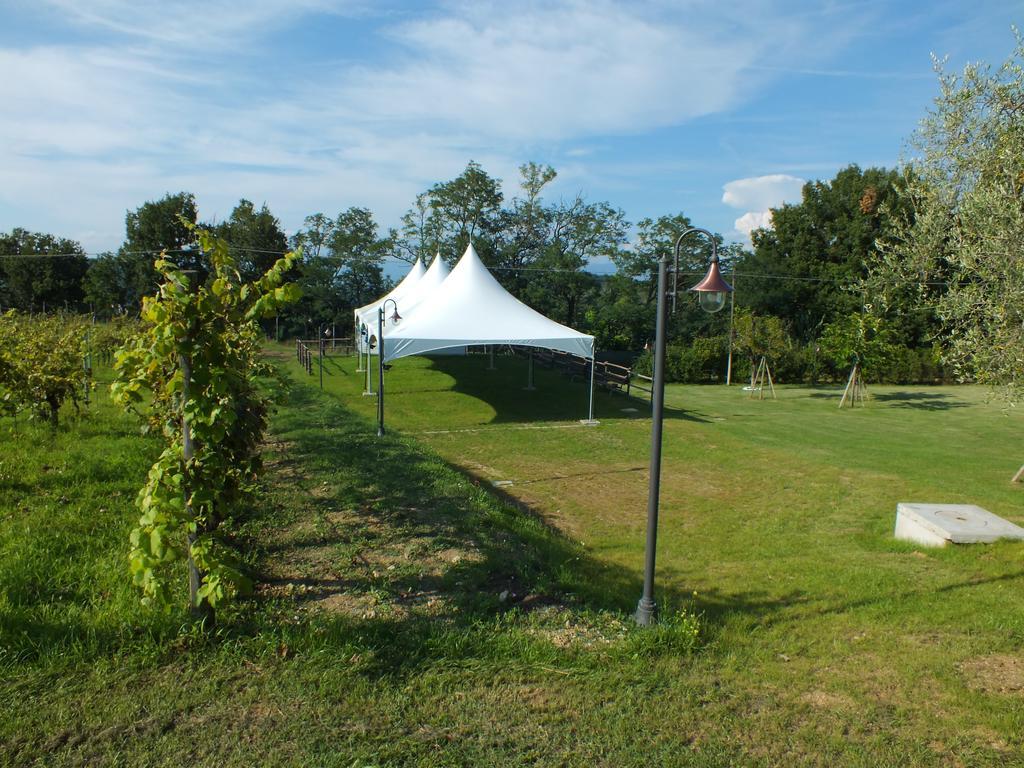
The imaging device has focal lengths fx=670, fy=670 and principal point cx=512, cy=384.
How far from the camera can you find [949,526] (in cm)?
601

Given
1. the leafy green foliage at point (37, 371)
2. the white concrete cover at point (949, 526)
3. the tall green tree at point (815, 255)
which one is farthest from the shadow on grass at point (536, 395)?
the tall green tree at point (815, 255)

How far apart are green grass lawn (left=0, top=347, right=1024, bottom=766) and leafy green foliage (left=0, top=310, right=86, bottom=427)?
1.60 feet

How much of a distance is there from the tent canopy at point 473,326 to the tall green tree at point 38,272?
26528 mm

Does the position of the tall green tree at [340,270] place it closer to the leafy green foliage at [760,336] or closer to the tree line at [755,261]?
the tree line at [755,261]

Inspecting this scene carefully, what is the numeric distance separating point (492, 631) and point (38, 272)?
3836cm

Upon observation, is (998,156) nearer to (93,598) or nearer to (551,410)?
(93,598)

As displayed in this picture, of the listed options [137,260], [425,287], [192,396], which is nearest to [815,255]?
[425,287]

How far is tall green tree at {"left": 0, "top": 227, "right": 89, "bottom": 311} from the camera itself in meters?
32.8

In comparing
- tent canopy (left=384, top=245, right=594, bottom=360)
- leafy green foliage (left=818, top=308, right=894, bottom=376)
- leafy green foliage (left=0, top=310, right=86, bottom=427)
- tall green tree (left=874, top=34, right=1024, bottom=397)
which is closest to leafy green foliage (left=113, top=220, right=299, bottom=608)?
leafy green foliage (left=0, top=310, right=86, bottom=427)

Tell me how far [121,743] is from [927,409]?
19236 millimetres

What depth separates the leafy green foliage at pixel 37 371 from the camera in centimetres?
615

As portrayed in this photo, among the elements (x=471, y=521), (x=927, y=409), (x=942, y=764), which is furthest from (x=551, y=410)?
(x=942, y=764)

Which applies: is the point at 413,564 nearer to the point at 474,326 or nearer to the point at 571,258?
A: the point at 474,326

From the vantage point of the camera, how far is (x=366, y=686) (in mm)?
3191
